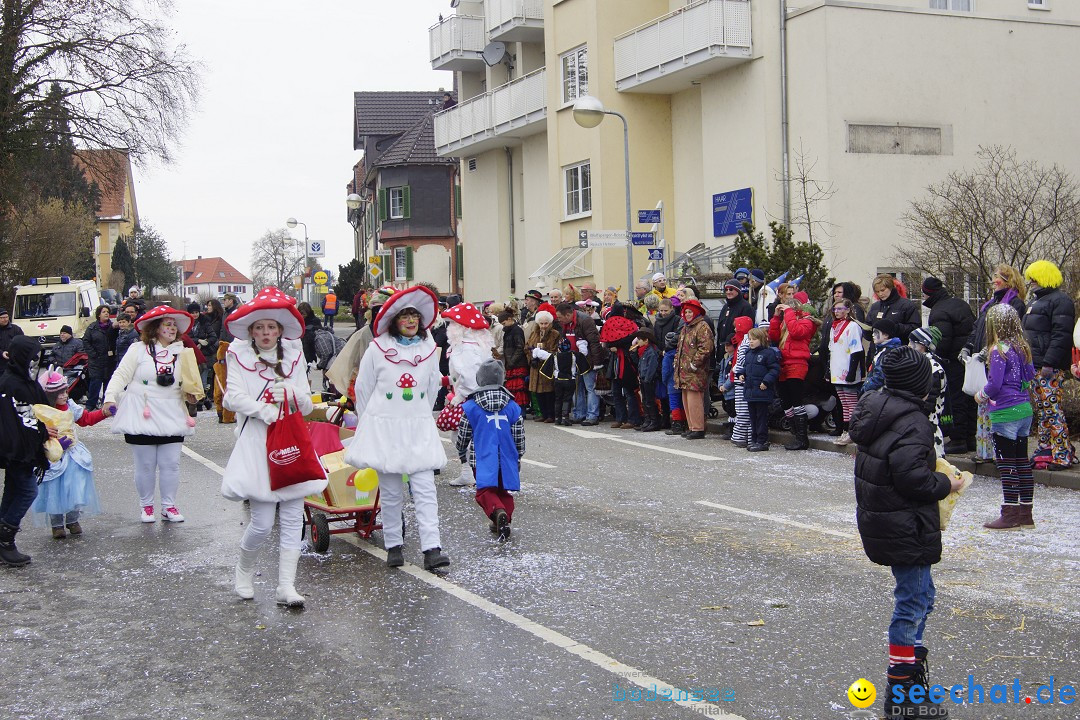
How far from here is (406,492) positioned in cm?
1116

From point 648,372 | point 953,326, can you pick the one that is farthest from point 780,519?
point 648,372

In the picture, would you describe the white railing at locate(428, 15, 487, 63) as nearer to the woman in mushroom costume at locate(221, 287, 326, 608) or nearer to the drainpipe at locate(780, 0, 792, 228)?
the drainpipe at locate(780, 0, 792, 228)

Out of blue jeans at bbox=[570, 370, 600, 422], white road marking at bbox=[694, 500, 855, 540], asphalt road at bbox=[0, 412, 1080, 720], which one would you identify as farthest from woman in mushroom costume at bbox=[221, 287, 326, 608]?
blue jeans at bbox=[570, 370, 600, 422]

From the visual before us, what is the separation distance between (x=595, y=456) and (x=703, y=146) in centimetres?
1590

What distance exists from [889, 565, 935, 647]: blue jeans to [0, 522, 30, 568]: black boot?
6.21m

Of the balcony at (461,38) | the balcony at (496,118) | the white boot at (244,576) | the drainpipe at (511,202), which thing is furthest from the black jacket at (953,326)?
the balcony at (461,38)

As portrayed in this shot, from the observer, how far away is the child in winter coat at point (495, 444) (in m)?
8.52

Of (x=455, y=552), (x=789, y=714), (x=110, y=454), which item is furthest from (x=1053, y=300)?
(x=110, y=454)

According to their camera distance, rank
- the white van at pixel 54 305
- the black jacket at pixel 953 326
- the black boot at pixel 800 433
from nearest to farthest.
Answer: the black jacket at pixel 953 326, the black boot at pixel 800 433, the white van at pixel 54 305

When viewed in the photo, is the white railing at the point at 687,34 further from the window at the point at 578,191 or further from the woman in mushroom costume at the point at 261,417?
the woman in mushroom costume at the point at 261,417

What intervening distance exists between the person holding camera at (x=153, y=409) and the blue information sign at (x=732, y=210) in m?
17.6

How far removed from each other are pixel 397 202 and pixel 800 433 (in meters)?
51.9

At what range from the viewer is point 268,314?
7.13 meters

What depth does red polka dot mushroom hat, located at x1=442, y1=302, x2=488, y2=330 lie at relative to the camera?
10.8 metres
